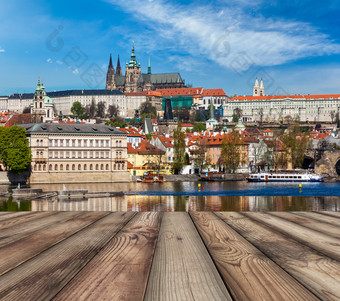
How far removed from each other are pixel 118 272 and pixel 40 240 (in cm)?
139

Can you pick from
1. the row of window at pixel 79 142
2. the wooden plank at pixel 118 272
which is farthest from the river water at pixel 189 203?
the wooden plank at pixel 118 272

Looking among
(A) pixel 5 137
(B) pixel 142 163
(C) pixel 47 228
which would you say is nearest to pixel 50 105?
(B) pixel 142 163

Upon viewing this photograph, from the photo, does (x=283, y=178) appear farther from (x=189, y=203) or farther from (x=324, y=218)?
(x=324, y=218)

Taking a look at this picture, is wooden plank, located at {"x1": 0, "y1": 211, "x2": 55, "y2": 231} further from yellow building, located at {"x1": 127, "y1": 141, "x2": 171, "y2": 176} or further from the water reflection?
yellow building, located at {"x1": 127, "y1": 141, "x2": 171, "y2": 176}

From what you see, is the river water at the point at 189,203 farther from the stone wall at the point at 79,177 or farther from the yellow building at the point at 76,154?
the yellow building at the point at 76,154

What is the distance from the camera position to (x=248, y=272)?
3445 mm

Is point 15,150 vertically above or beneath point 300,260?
above

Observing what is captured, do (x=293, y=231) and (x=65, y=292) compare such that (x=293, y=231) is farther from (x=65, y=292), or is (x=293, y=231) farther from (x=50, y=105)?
(x=50, y=105)

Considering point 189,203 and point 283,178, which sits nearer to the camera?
point 189,203

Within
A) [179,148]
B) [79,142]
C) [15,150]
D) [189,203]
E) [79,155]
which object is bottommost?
[189,203]

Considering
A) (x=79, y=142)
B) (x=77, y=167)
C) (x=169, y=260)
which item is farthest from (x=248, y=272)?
(x=79, y=142)

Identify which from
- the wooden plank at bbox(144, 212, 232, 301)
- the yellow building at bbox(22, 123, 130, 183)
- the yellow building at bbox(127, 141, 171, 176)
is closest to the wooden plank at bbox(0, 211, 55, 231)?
the wooden plank at bbox(144, 212, 232, 301)

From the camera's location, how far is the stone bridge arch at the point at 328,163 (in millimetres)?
94625

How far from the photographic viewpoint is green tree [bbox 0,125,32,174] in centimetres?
6844
